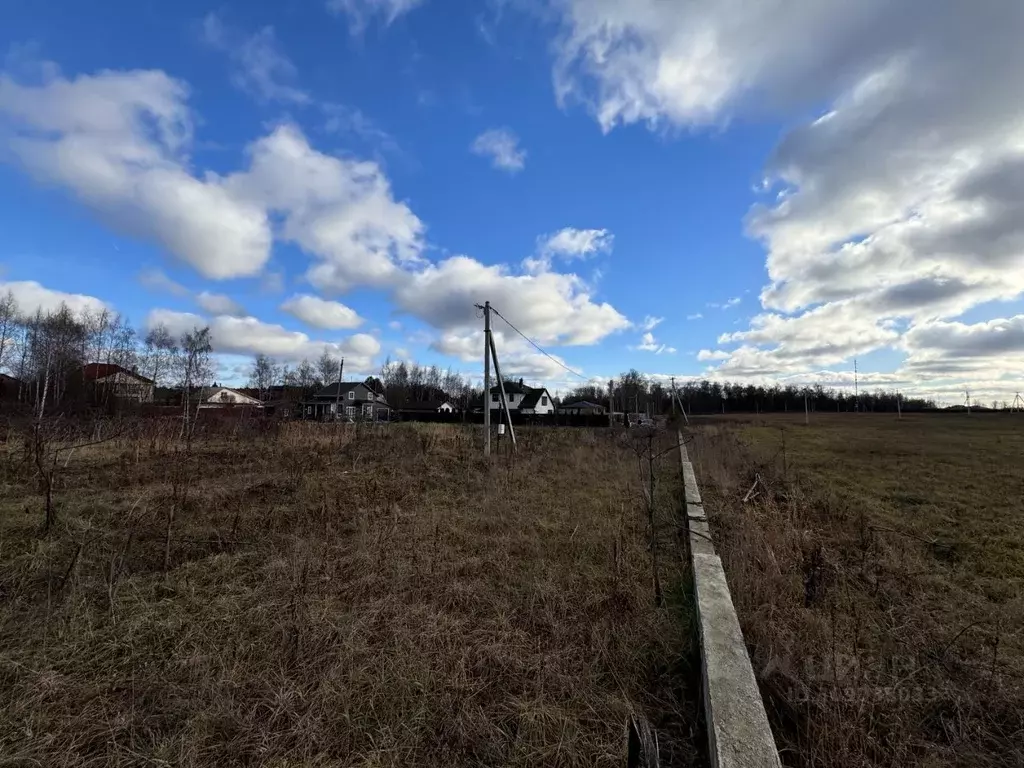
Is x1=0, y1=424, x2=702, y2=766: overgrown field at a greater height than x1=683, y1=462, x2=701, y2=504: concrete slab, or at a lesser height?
lesser

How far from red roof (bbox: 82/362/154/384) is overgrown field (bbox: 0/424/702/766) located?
109ft

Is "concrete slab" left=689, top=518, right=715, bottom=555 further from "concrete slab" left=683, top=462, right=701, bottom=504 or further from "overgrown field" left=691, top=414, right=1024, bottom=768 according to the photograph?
"concrete slab" left=683, top=462, right=701, bottom=504

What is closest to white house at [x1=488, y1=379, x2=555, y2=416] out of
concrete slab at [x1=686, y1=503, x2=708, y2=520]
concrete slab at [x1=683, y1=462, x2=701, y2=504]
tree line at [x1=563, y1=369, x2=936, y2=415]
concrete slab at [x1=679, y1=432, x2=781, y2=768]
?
tree line at [x1=563, y1=369, x2=936, y2=415]

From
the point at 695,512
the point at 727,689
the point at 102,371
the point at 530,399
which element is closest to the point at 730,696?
the point at 727,689

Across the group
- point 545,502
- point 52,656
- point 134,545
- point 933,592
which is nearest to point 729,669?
point 933,592

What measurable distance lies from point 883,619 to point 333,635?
4.11 m

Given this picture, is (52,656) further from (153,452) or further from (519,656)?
(153,452)

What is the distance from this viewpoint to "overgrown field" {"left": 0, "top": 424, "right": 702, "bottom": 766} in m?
2.26

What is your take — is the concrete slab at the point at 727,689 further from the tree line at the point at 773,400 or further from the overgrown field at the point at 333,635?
the tree line at the point at 773,400

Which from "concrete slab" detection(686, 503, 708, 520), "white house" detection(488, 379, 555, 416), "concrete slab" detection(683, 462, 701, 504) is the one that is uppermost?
"white house" detection(488, 379, 555, 416)

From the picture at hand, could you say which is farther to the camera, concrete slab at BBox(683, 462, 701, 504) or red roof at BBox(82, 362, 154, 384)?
red roof at BBox(82, 362, 154, 384)

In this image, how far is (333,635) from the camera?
10.3 ft

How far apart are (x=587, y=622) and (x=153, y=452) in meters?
11.0

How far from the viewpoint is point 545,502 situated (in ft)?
24.2
